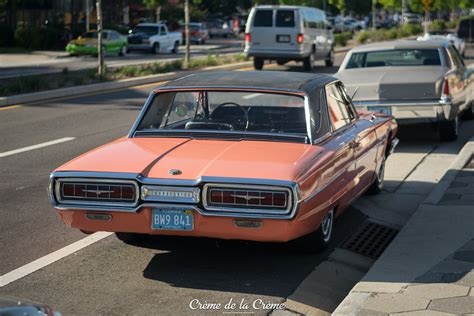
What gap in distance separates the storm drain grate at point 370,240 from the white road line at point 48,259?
2.28 m

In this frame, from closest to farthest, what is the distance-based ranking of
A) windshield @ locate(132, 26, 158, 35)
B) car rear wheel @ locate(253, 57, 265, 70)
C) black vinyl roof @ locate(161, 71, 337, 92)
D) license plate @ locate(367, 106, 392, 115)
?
black vinyl roof @ locate(161, 71, 337, 92), license plate @ locate(367, 106, 392, 115), car rear wheel @ locate(253, 57, 265, 70), windshield @ locate(132, 26, 158, 35)

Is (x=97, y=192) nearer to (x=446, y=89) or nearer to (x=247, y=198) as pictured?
(x=247, y=198)

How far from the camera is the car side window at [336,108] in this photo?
830cm

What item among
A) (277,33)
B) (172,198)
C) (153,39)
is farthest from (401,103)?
(153,39)

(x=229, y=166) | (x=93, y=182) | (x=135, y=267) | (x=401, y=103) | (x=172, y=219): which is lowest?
(x=135, y=267)

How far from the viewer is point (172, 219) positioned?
22.0 feet

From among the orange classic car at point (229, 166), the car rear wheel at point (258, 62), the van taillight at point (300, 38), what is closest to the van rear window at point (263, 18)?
the van taillight at point (300, 38)

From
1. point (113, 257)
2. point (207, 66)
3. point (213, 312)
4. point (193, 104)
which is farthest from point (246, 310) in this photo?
point (207, 66)

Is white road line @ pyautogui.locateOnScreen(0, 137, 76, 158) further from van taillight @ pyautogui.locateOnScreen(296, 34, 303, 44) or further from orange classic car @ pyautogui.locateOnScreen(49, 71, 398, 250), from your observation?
van taillight @ pyautogui.locateOnScreen(296, 34, 303, 44)

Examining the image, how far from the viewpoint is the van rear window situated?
30.6 meters

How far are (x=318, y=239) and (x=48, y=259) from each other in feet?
7.37

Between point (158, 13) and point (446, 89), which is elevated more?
point (158, 13)

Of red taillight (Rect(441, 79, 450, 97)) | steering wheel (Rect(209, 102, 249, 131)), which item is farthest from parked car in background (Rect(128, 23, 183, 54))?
steering wheel (Rect(209, 102, 249, 131))

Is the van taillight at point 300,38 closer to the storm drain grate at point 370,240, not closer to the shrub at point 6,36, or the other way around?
the storm drain grate at point 370,240
